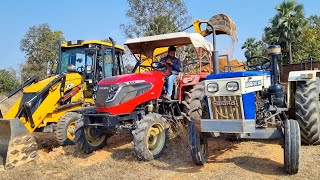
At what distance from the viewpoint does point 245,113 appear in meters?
4.96

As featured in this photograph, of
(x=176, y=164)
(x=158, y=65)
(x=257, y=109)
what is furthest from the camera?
(x=158, y=65)

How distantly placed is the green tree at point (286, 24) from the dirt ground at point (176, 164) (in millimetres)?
26178

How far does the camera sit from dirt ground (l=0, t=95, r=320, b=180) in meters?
5.16

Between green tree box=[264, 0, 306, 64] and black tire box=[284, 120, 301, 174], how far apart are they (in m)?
27.7

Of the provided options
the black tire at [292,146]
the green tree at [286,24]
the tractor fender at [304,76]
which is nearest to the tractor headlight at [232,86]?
the black tire at [292,146]

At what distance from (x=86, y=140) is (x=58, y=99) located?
2113 millimetres

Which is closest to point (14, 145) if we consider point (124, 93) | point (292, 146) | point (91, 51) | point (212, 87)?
point (124, 93)

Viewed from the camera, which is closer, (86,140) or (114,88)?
(114,88)

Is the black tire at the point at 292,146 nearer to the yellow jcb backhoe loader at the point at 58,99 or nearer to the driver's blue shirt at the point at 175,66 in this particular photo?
the driver's blue shirt at the point at 175,66

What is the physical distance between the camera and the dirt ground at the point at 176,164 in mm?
5156

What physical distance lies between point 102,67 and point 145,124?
371cm

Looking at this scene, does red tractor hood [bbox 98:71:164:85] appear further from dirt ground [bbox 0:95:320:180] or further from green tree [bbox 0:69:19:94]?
green tree [bbox 0:69:19:94]

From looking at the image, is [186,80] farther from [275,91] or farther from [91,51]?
[91,51]

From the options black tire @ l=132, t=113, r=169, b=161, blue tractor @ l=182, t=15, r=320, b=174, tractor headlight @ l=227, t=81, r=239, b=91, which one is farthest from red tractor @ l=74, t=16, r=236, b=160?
tractor headlight @ l=227, t=81, r=239, b=91
